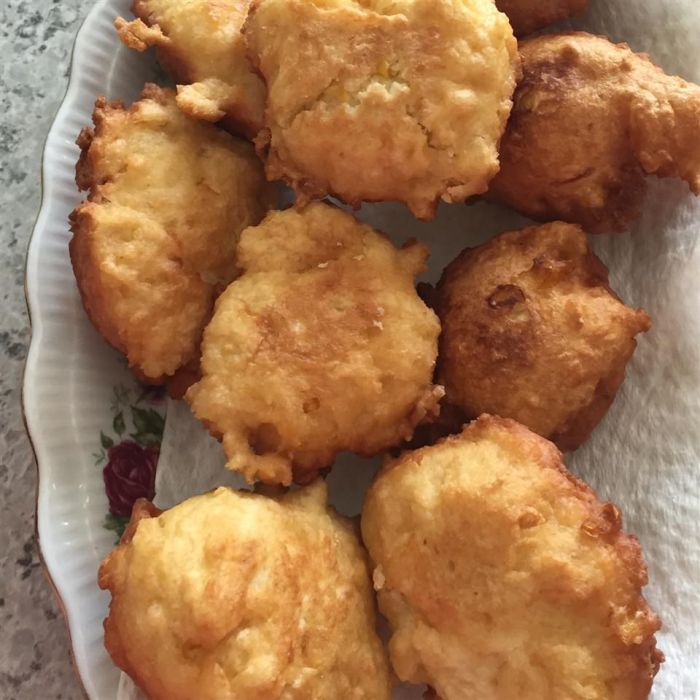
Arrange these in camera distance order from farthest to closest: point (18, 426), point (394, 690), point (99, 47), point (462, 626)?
point (18, 426)
point (99, 47)
point (394, 690)
point (462, 626)

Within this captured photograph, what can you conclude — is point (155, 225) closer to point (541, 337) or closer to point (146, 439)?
point (146, 439)

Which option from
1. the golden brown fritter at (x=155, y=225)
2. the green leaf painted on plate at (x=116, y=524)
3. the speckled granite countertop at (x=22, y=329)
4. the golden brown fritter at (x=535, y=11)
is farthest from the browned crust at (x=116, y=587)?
the golden brown fritter at (x=535, y=11)

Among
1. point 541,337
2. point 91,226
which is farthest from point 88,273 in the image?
point 541,337

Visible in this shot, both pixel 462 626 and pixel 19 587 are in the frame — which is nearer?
pixel 462 626

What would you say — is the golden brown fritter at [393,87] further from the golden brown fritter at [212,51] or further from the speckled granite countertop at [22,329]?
the speckled granite countertop at [22,329]

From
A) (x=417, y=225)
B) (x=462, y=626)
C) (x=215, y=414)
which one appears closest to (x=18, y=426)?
(x=215, y=414)

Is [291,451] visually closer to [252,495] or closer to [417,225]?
[252,495]

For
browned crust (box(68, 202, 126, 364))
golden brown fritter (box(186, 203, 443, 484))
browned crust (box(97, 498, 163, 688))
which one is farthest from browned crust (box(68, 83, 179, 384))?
browned crust (box(97, 498, 163, 688))
